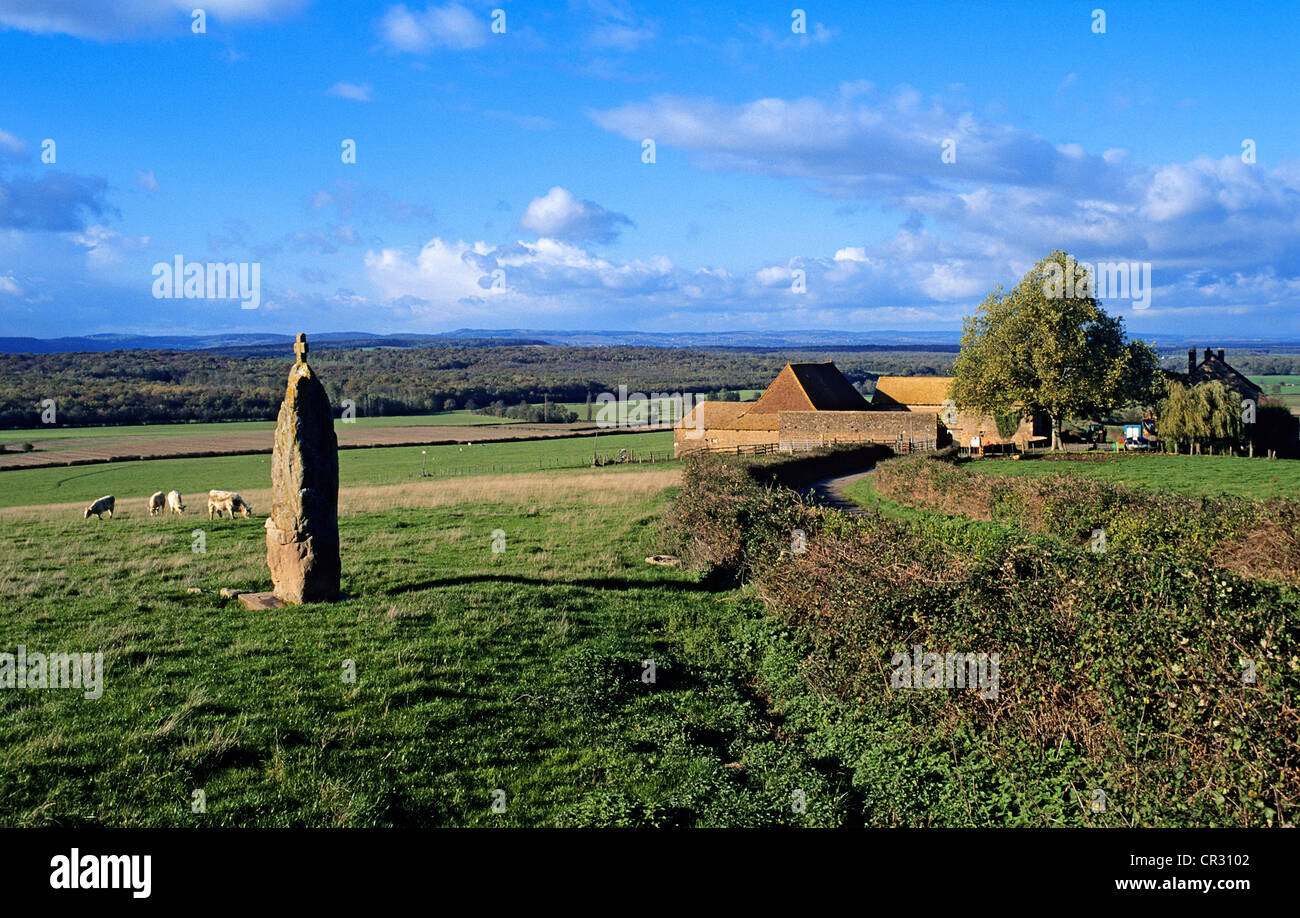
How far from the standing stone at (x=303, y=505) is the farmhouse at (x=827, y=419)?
3658cm

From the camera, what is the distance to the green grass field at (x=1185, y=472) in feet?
96.5

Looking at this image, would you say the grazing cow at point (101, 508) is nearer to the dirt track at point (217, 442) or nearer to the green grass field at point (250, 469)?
the green grass field at point (250, 469)

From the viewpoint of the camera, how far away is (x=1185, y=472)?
36.5m

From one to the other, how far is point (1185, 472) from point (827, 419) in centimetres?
1843

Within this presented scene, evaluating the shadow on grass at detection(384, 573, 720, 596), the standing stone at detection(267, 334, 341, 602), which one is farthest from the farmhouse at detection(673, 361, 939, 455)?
the standing stone at detection(267, 334, 341, 602)

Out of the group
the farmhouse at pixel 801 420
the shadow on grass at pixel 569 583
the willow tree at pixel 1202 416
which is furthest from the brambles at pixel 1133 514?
the willow tree at pixel 1202 416

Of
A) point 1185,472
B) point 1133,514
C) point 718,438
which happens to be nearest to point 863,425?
point 718,438

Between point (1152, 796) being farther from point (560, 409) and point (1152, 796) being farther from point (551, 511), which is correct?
point (560, 409)

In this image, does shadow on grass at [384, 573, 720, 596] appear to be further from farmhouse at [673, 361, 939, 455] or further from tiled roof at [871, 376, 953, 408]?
tiled roof at [871, 376, 953, 408]

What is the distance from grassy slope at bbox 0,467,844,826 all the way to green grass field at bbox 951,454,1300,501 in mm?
19904

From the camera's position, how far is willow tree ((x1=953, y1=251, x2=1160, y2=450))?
49.0 meters

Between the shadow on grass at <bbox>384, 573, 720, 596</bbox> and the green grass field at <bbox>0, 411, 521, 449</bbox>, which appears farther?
the green grass field at <bbox>0, 411, 521, 449</bbox>

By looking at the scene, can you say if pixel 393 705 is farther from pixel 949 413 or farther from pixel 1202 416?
A: pixel 949 413
